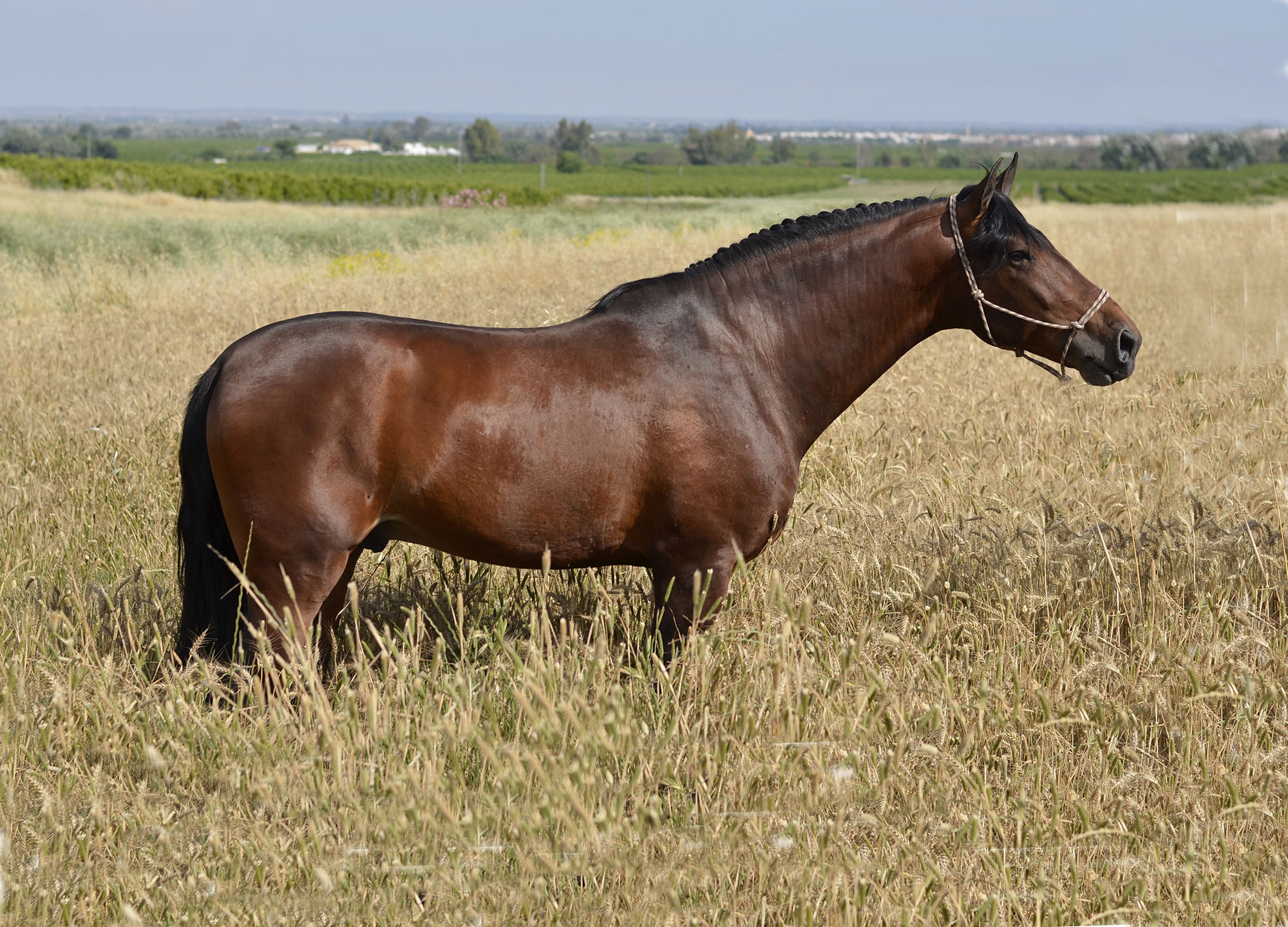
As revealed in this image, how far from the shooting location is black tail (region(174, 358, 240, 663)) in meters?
3.34

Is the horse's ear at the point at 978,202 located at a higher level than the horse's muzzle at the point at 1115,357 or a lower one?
higher

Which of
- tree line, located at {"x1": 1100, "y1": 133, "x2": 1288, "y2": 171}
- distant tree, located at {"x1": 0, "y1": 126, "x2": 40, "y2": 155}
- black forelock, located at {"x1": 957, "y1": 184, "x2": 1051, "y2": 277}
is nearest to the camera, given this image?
black forelock, located at {"x1": 957, "y1": 184, "x2": 1051, "y2": 277}

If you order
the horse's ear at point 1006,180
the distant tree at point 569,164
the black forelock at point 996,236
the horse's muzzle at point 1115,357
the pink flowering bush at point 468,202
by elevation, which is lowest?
the horse's muzzle at point 1115,357

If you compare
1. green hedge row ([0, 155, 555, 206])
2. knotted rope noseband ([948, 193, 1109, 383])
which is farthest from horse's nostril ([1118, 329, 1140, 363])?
green hedge row ([0, 155, 555, 206])

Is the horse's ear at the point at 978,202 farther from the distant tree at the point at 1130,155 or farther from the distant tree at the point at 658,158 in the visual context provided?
the distant tree at the point at 658,158

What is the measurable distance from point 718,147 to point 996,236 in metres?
166

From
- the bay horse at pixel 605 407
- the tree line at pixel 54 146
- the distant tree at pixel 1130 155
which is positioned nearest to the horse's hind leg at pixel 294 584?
the bay horse at pixel 605 407

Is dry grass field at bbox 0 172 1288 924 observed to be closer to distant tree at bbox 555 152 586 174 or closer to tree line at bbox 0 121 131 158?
distant tree at bbox 555 152 586 174

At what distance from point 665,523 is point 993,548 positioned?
1.89 m

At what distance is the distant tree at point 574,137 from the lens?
16712cm

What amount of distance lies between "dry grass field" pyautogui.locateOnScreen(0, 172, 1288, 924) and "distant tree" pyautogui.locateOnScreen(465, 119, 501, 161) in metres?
169

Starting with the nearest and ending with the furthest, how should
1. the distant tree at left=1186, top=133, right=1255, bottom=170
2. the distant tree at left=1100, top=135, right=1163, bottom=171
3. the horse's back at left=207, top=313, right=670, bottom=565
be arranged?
the horse's back at left=207, top=313, right=670, bottom=565, the distant tree at left=1186, top=133, right=1255, bottom=170, the distant tree at left=1100, top=135, right=1163, bottom=171

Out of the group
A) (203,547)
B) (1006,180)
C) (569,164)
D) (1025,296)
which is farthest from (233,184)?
(569,164)

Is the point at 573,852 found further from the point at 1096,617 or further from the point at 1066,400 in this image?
the point at 1066,400
